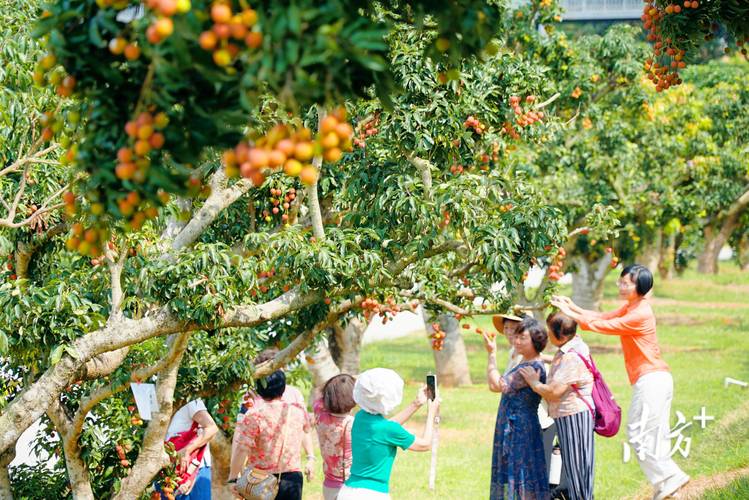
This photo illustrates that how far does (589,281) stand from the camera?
2192 centimetres

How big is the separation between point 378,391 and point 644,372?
2615 millimetres

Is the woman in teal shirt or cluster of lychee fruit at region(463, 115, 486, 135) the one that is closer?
the woman in teal shirt

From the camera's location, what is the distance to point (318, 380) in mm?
12016

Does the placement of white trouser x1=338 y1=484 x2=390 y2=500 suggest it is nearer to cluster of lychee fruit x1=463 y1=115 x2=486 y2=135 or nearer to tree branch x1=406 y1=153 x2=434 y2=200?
tree branch x1=406 y1=153 x2=434 y2=200

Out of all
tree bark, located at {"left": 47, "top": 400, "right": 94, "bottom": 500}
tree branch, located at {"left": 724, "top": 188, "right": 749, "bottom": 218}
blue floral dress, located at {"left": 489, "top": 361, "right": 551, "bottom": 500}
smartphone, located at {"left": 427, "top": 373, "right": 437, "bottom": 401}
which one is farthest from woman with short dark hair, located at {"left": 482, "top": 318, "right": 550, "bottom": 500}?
tree branch, located at {"left": 724, "top": 188, "right": 749, "bottom": 218}

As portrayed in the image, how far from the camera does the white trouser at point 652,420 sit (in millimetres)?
7125

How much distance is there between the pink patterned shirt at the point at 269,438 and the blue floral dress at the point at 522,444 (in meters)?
1.34

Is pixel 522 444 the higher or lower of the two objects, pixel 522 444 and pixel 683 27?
the lower

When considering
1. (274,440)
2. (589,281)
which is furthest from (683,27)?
(589,281)

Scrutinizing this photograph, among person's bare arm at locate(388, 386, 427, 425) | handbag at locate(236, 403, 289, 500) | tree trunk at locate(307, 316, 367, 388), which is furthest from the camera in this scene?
tree trunk at locate(307, 316, 367, 388)

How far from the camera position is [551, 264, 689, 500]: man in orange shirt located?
7035mm

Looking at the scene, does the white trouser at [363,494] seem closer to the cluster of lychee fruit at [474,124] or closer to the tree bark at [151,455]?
the tree bark at [151,455]

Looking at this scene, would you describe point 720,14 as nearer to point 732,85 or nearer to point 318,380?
point 318,380

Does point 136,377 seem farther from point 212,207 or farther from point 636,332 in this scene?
point 636,332
